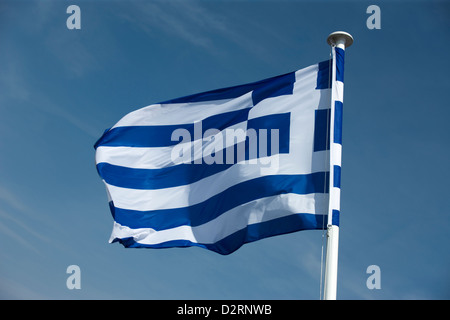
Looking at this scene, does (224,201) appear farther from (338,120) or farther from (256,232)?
(338,120)

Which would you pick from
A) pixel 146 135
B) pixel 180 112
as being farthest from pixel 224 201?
pixel 146 135

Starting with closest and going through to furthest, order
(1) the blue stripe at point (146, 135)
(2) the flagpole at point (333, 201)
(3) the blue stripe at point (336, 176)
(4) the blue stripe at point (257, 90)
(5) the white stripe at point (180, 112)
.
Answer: (2) the flagpole at point (333, 201), (3) the blue stripe at point (336, 176), (4) the blue stripe at point (257, 90), (5) the white stripe at point (180, 112), (1) the blue stripe at point (146, 135)

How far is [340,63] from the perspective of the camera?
1058 cm

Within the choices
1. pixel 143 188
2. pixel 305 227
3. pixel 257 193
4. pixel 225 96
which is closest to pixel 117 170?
pixel 143 188

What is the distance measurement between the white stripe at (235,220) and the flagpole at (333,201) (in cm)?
24

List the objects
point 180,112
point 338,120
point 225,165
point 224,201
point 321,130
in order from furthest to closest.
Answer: point 180,112 → point 225,165 → point 224,201 → point 321,130 → point 338,120

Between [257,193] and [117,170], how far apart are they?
341cm

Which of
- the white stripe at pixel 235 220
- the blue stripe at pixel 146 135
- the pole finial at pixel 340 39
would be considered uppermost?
the pole finial at pixel 340 39

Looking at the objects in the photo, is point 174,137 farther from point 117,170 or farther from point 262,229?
point 262,229

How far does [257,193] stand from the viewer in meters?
10.5

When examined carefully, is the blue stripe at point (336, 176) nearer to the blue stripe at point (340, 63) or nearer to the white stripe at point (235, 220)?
the white stripe at point (235, 220)

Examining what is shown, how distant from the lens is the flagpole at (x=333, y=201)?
8664 millimetres

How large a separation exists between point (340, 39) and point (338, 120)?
5.00 feet

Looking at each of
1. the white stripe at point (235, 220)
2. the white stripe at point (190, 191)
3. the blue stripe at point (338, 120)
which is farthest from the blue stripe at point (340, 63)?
the white stripe at point (235, 220)
